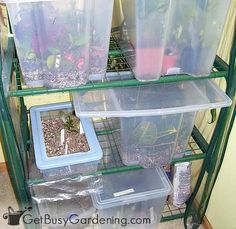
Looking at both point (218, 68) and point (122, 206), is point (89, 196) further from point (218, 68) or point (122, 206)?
point (218, 68)

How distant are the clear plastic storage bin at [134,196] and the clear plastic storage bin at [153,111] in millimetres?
159

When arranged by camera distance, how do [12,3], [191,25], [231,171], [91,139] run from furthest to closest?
[231,171]
[91,139]
[191,25]
[12,3]

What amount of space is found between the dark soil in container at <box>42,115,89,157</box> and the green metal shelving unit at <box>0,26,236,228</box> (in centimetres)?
10

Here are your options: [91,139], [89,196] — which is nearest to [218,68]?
[91,139]

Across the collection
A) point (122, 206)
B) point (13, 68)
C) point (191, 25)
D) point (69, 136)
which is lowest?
point (122, 206)

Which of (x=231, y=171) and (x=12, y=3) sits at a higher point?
(x=12, y=3)

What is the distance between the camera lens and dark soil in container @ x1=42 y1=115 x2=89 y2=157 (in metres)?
1.09

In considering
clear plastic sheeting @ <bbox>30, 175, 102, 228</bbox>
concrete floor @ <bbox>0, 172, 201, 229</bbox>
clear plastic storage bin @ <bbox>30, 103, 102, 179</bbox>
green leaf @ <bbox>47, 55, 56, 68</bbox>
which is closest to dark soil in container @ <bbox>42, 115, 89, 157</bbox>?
clear plastic storage bin @ <bbox>30, 103, 102, 179</bbox>

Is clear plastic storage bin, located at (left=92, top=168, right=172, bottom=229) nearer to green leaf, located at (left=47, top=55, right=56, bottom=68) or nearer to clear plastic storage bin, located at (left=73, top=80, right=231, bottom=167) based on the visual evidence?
clear plastic storage bin, located at (left=73, top=80, right=231, bottom=167)

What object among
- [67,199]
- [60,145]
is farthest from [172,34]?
[67,199]

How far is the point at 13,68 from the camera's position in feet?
3.23

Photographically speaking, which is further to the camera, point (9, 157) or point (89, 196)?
point (89, 196)

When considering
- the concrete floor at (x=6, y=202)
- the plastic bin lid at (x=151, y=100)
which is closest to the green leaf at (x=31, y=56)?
the plastic bin lid at (x=151, y=100)

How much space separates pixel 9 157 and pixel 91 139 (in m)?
0.29
